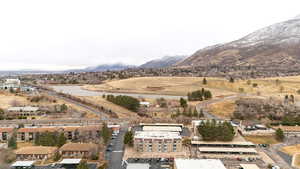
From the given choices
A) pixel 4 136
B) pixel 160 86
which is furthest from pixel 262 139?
pixel 160 86

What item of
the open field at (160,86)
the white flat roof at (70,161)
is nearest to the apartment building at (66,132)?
the white flat roof at (70,161)

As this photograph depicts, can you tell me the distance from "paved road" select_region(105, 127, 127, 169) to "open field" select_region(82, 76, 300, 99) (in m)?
50.6

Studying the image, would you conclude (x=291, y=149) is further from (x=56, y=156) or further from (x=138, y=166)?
(x=56, y=156)

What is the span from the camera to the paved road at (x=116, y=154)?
33.6 metres

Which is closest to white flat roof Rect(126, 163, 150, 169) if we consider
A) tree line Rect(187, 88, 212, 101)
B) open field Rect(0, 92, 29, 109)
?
tree line Rect(187, 88, 212, 101)

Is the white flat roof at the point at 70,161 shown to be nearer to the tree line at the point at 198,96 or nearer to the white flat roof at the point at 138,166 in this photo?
the white flat roof at the point at 138,166

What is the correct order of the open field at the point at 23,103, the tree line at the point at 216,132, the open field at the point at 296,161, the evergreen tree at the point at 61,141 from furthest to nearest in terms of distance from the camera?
1. the open field at the point at 23,103
2. the tree line at the point at 216,132
3. the evergreen tree at the point at 61,141
4. the open field at the point at 296,161

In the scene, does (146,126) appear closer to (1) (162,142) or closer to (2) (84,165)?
(1) (162,142)

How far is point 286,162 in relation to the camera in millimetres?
35219

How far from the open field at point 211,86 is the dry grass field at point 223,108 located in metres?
14.2

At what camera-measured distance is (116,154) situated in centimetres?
3716

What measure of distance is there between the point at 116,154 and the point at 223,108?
3884cm

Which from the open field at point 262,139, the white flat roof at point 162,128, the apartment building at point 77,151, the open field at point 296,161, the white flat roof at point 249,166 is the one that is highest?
the white flat roof at point 162,128

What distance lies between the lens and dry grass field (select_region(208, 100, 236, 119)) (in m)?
62.6
